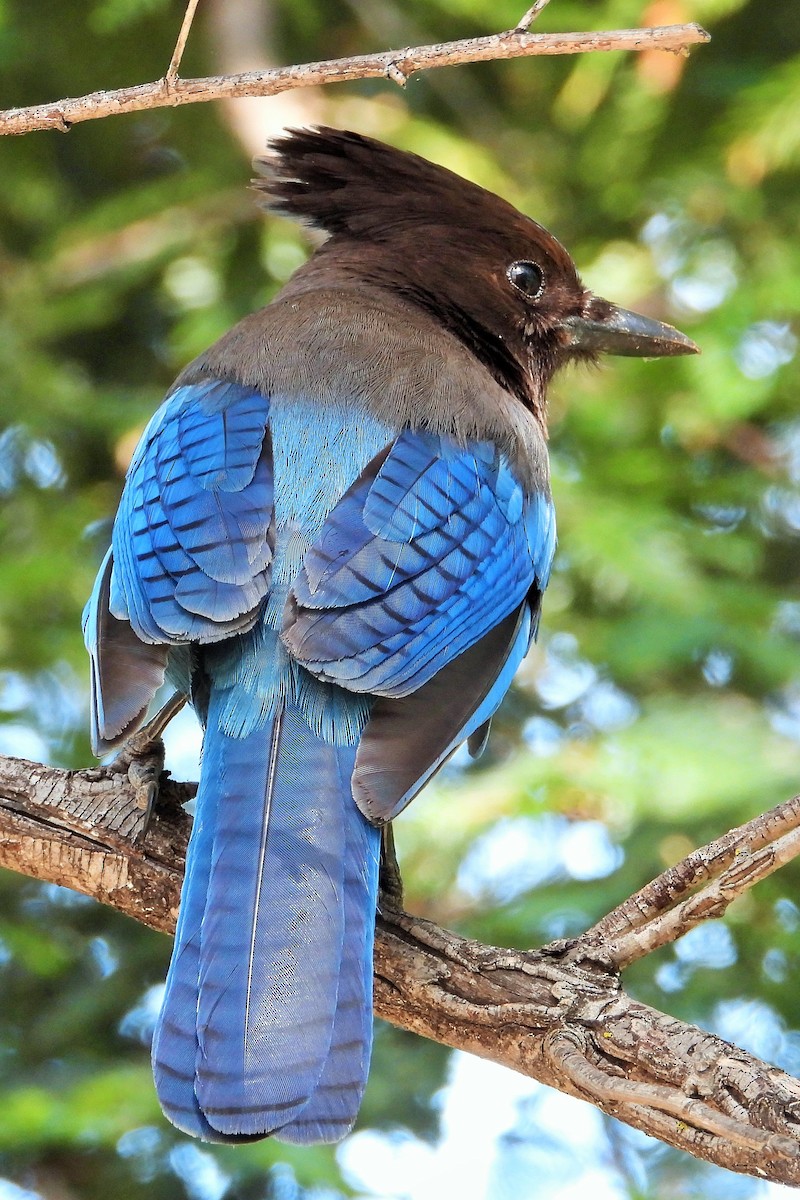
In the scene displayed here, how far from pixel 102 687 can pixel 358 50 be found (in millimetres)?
3834

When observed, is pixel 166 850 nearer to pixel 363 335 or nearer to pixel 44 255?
pixel 363 335

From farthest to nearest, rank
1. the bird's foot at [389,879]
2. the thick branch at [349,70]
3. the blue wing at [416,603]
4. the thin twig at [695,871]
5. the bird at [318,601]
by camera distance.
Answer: the bird's foot at [389,879] < the blue wing at [416,603] < the thin twig at [695,871] < the bird at [318,601] < the thick branch at [349,70]

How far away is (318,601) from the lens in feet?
8.86

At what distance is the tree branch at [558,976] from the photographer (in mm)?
2213

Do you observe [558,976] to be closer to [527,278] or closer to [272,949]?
[272,949]

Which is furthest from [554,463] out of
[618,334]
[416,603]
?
[416,603]

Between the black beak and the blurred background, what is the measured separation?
1.26 ft

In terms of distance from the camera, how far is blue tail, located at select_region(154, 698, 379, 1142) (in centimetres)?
223

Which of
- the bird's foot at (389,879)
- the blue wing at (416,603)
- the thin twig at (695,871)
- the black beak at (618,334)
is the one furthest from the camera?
the black beak at (618,334)

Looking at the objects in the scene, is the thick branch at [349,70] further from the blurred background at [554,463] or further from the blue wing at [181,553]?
the blurred background at [554,463]

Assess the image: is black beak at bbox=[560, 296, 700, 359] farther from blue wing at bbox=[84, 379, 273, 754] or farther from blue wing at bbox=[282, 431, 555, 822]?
blue wing at bbox=[84, 379, 273, 754]

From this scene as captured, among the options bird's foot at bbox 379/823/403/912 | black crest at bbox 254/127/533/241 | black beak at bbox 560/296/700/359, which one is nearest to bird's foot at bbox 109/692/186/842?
bird's foot at bbox 379/823/403/912

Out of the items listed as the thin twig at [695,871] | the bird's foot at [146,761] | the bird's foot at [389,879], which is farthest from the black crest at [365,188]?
the thin twig at [695,871]

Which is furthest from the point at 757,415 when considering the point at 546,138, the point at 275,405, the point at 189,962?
the point at 189,962
